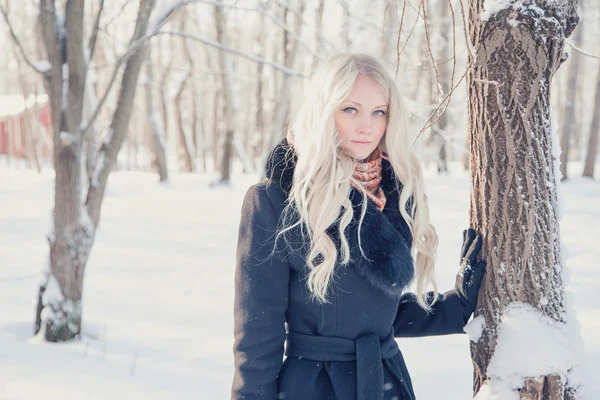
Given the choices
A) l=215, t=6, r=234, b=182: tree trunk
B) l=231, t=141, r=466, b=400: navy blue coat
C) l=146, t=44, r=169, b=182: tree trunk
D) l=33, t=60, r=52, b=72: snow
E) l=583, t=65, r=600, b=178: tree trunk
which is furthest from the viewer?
l=146, t=44, r=169, b=182: tree trunk

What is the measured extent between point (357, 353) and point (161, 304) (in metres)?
3.69

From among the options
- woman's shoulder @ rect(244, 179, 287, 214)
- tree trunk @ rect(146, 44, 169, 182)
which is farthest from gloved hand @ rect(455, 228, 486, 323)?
tree trunk @ rect(146, 44, 169, 182)

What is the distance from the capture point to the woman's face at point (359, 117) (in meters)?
1.95

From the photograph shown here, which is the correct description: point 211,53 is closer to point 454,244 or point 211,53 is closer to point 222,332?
point 454,244

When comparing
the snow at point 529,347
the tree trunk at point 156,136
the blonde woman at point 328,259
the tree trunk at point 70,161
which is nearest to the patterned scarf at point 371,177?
the blonde woman at point 328,259

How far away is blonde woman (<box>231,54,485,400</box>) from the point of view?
1838 mm

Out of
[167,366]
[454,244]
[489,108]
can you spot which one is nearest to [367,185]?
[489,108]

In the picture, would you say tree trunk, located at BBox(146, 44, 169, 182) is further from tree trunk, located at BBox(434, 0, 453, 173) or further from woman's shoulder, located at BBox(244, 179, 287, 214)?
woman's shoulder, located at BBox(244, 179, 287, 214)

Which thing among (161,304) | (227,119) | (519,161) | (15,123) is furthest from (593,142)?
(15,123)

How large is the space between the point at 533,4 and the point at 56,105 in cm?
309

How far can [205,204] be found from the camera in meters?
11.0

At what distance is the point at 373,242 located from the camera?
1931 mm

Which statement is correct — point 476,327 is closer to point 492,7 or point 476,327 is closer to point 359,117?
point 359,117

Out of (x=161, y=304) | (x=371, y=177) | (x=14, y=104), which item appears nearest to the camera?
(x=371, y=177)
